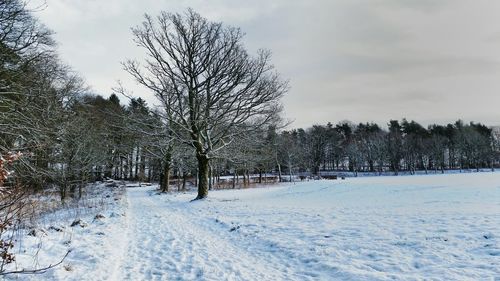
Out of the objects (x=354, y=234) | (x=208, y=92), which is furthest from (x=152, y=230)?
(x=208, y=92)

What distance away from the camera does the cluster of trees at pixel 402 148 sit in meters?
85.9

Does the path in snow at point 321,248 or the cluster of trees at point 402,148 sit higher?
the cluster of trees at point 402,148

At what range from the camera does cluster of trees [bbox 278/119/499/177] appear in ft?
282

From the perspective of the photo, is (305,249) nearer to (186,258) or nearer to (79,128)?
(186,258)

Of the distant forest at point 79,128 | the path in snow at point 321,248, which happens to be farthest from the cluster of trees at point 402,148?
the path in snow at point 321,248

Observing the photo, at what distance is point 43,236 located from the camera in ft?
27.5

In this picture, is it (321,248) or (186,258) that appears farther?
(321,248)

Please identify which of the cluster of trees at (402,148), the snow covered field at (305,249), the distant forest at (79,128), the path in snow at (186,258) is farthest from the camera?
the cluster of trees at (402,148)

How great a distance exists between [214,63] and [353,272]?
17.3m

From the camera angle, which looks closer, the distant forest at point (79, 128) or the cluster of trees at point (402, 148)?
the distant forest at point (79, 128)

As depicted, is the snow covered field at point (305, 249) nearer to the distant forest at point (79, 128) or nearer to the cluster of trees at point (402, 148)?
the distant forest at point (79, 128)

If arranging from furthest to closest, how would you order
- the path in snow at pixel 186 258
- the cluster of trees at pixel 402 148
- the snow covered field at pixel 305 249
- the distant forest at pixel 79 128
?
the cluster of trees at pixel 402 148 → the distant forest at pixel 79 128 → the path in snow at pixel 186 258 → the snow covered field at pixel 305 249

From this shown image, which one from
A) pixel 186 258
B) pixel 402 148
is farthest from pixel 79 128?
pixel 402 148

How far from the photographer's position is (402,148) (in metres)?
87.8
